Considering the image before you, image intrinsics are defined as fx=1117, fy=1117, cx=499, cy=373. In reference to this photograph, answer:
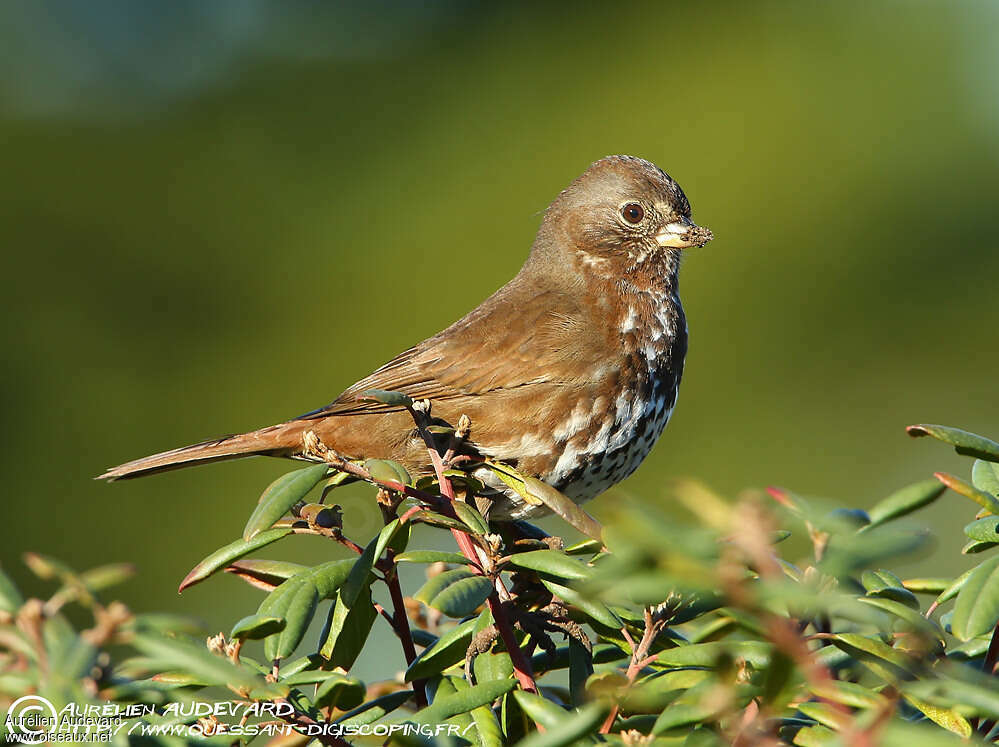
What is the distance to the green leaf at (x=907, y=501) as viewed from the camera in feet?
4.73

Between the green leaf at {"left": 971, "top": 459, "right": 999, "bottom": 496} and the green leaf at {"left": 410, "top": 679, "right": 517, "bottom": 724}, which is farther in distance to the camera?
the green leaf at {"left": 971, "top": 459, "right": 999, "bottom": 496}

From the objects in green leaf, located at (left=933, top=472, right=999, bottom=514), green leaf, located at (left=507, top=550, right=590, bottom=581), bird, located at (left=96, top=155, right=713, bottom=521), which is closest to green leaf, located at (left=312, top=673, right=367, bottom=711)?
green leaf, located at (left=507, top=550, right=590, bottom=581)

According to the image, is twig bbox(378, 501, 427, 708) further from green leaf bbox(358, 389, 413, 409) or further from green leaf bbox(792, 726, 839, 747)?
green leaf bbox(792, 726, 839, 747)

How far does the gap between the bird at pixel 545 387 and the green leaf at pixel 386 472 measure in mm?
1184

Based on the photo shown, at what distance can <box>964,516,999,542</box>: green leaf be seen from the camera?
1696mm

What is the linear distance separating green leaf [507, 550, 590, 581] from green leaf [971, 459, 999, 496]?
0.66 m

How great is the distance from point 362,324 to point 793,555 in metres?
3.45

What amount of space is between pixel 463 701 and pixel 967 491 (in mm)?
770

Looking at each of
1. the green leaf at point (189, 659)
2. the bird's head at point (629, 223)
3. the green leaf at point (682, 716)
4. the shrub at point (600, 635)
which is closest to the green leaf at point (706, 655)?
the shrub at point (600, 635)

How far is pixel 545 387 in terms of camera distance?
11.5ft

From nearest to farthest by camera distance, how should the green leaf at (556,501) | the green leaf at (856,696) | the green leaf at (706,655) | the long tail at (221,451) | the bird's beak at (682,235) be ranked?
the green leaf at (856,696), the green leaf at (706,655), the green leaf at (556,501), the long tail at (221,451), the bird's beak at (682,235)

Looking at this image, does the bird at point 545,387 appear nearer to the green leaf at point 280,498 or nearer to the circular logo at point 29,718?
the green leaf at point 280,498

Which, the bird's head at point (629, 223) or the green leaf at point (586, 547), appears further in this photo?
the bird's head at point (629, 223)

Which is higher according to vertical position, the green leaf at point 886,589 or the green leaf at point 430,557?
the green leaf at point 886,589
